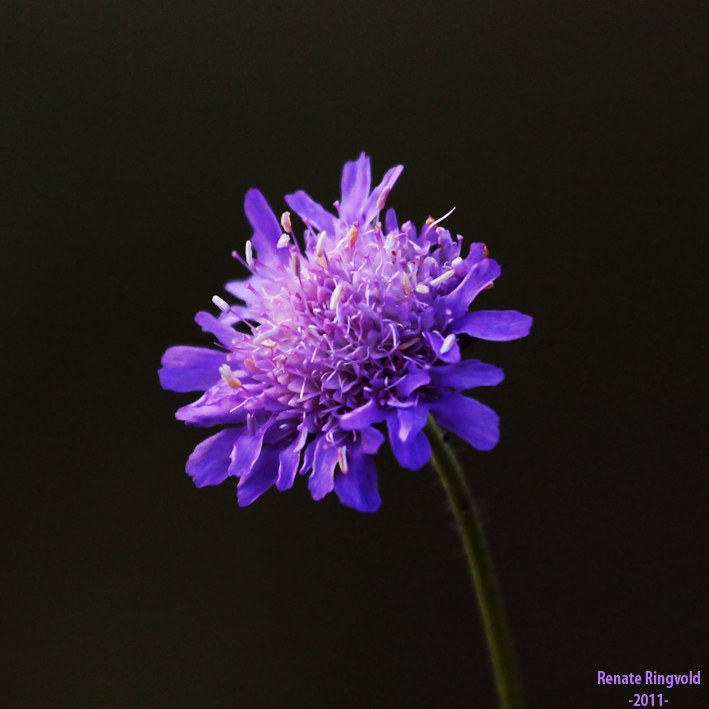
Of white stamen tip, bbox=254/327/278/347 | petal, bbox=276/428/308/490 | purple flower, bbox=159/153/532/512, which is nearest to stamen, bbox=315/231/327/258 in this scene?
purple flower, bbox=159/153/532/512

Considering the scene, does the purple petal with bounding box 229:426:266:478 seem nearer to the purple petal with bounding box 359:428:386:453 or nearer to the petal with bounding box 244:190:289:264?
the purple petal with bounding box 359:428:386:453

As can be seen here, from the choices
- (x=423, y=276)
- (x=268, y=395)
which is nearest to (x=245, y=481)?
(x=268, y=395)

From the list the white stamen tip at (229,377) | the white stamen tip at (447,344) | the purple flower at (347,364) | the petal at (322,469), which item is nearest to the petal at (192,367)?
the purple flower at (347,364)

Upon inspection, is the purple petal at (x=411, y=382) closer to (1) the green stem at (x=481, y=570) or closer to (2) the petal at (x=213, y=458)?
(1) the green stem at (x=481, y=570)

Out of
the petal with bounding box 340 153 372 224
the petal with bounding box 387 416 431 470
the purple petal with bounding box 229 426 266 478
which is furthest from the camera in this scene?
the petal with bounding box 340 153 372 224

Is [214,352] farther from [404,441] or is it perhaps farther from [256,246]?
[404,441]

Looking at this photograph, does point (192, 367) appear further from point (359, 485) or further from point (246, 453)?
point (359, 485)
